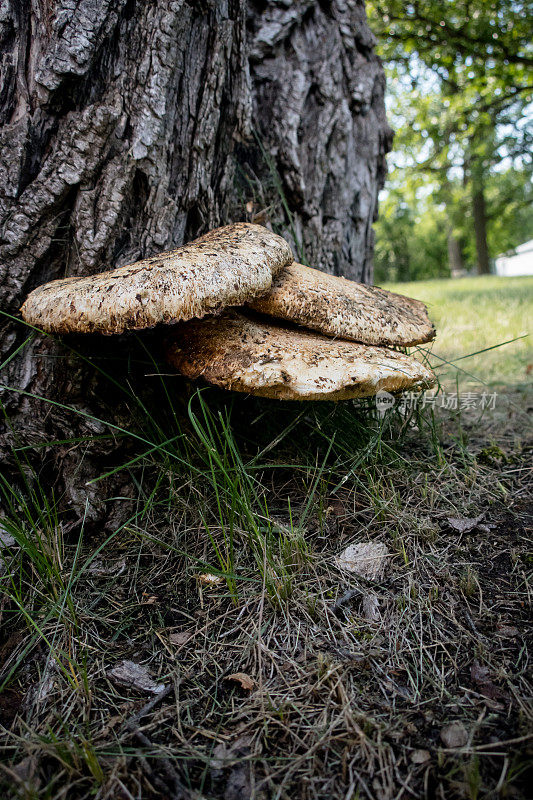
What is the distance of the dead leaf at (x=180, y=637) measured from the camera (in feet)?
4.83

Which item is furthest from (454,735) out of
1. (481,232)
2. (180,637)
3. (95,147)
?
(481,232)

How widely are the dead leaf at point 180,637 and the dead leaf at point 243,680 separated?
18cm

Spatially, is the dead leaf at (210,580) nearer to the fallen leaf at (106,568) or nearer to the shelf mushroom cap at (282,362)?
the fallen leaf at (106,568)

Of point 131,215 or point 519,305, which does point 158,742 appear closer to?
point 131,215

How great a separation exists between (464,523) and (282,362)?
0.97 metres

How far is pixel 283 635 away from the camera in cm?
145

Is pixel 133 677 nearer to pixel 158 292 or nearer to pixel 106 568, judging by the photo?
pixel 106 568

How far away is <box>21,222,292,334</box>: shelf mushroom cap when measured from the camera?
1.42 meters

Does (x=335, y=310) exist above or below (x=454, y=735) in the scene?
above

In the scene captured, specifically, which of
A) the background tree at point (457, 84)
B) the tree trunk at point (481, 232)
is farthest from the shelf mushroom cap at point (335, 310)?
the tree trunk at point (481, 232)

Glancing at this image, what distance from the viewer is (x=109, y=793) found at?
1068mm

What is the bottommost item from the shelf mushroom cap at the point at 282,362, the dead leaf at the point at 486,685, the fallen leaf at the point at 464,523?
the dead leaf at the point at 486,685

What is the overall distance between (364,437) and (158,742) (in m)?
1.34

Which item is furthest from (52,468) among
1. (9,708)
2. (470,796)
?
(470,796)
